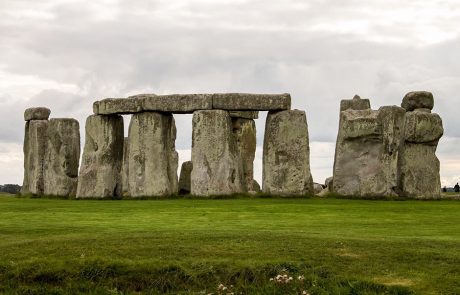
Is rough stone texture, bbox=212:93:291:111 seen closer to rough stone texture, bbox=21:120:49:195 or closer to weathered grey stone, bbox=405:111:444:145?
weathered grey stone, bbox=405:111:444:145

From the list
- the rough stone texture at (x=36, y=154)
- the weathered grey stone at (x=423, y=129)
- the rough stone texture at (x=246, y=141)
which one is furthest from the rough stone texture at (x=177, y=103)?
the weathered grey stone at (x=423, y=129)

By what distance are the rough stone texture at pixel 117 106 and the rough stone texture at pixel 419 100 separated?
33.1ft

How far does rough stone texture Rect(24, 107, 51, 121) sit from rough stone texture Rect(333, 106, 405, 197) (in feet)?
43.8

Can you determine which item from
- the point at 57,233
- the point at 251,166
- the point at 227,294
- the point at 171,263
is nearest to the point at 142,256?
the point at 171,263

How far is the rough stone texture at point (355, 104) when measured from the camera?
1421 inches

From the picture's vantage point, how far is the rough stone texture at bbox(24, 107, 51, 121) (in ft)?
122

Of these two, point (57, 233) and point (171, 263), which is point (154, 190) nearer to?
point (57, 233)

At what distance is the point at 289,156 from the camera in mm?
30859

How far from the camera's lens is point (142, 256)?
15.9m

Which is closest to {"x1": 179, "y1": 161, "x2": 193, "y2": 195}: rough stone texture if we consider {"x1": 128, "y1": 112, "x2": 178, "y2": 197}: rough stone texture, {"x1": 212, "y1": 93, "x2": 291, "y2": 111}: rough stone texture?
{"x1": 128, "y1": 112, "x2": 178, "y2": 197}: rough stone texture

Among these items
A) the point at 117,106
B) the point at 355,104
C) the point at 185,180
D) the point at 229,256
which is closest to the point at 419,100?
the point at 355,104

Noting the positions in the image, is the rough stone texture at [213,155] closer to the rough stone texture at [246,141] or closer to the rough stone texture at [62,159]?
the rough stone texture at [62,159]

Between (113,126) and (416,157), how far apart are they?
1148 centimetres

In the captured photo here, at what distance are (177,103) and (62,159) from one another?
622cm
